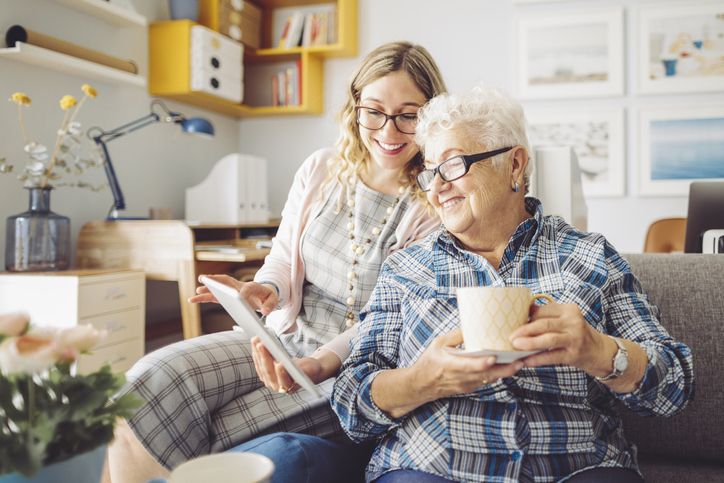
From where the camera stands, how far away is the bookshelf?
3258 mm

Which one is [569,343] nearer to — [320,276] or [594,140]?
[320,276]

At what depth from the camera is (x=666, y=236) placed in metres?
3.23

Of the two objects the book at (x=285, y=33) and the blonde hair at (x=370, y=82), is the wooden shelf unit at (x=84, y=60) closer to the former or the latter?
the book at (x=285, y=33)

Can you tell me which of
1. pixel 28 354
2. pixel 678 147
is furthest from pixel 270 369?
pixel 678 147


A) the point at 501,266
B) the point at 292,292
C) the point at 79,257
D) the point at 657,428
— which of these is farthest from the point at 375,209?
the point at 79,257

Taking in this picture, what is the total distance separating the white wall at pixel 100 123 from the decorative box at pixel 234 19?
255mm

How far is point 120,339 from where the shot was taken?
235 cm

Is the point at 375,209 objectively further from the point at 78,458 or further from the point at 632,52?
the point at 632,52

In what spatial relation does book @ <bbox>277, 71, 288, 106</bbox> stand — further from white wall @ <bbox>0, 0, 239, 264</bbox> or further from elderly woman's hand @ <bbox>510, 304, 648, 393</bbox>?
elderly woman's hand @ <bbox>510, 304, 648, 393</bbox>

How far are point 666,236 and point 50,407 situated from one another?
3.35m

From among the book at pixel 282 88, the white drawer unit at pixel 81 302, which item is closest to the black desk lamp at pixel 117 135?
the white drawer unit at pixel 81 302

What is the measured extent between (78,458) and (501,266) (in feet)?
2.49

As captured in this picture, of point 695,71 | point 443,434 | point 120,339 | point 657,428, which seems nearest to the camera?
point 443,434

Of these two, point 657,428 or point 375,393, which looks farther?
point 657,428
